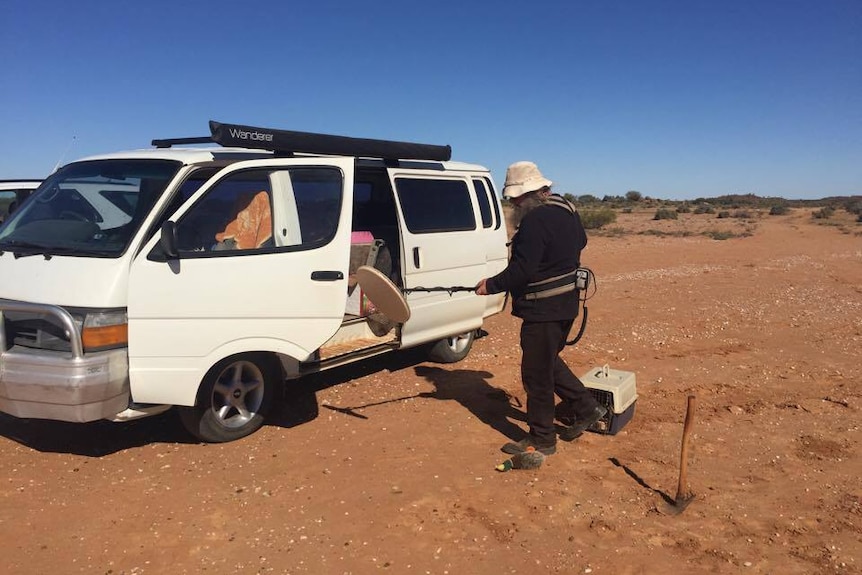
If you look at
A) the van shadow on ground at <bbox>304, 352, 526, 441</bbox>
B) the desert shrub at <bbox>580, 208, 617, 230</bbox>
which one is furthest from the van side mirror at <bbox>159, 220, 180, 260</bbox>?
the desert shrub at <bbox>580, 208, 617, 230</bbox>

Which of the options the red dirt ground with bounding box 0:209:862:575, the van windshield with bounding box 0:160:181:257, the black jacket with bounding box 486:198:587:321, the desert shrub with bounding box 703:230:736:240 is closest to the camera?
the red dirt ground with bounding box 0:209:862:575

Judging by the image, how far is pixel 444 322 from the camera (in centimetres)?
711

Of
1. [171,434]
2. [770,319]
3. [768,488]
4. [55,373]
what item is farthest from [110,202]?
[770,319]

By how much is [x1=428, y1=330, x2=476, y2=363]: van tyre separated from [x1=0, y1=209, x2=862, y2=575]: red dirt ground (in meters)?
0.14

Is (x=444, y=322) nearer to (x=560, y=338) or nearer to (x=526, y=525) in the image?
(x=560, y=338)

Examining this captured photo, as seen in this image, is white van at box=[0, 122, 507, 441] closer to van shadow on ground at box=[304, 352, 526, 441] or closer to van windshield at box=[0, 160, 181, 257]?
van windshield at box=[0, 160, 181, 257]

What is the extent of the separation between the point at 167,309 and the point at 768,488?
440 centimetres

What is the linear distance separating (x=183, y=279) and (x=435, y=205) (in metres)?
3.12

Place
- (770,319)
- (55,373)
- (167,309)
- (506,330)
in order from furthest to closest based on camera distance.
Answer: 1. (770,319)
2. (506,330)
3. (167,309)
4. (55,373)

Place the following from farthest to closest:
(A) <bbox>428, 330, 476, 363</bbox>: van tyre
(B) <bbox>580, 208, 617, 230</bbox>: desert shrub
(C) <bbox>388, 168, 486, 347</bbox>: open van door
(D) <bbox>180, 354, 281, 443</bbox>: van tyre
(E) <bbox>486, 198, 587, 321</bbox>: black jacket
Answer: (B) <bbox>580, 208, 617, 230</bbox>: desert shrub < (A) <bbox>428, 330, 476, 363</bbox>: van tyre < (C) <bbox>388, 168, 486, 347</bbox>: open van door < (D) <bbox>180, 354, 281, 443</bbox>: van tyre < (E) <bbox>486, 198, 587, 321</bbox>: black jacket

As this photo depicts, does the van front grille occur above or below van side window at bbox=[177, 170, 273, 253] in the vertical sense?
below

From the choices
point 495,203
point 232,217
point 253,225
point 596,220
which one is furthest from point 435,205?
point 596,220

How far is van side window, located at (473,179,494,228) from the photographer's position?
7.76m

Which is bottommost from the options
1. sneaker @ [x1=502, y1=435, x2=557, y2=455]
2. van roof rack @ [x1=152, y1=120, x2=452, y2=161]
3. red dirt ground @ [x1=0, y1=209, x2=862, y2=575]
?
red dirt ground @ [x1=0, y1=209, x2=862, y2=575]
